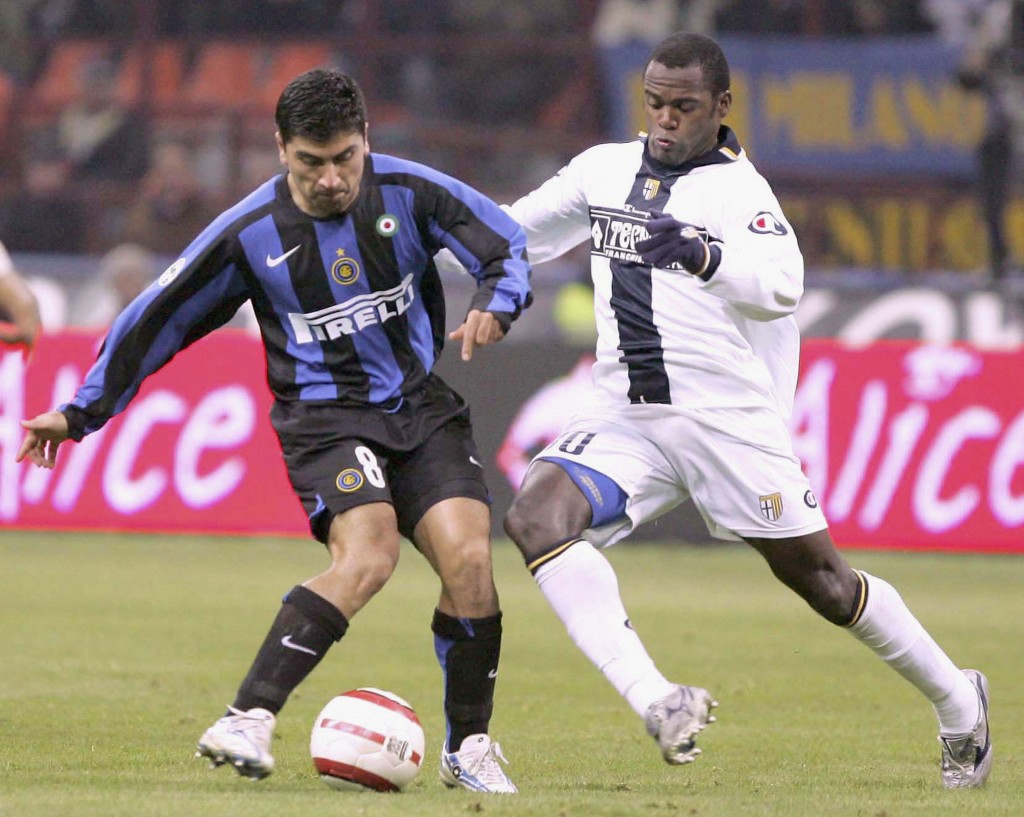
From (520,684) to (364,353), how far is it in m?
2.94

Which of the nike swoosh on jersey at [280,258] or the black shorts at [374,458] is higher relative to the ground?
the nike swoosh on jersey at [280,258]

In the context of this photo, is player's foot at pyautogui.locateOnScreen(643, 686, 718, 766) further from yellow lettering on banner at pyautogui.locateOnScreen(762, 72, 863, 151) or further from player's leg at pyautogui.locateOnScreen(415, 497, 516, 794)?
yellow lettering on banner at pyautogui.locateOnScreen(762, 72, 863, 151)

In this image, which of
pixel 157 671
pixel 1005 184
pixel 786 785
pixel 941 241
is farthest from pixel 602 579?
pixel 941 241

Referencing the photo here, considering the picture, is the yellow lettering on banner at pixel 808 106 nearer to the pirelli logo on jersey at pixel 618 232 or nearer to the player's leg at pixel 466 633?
the pirelli logo on jersey at pixel 618 232

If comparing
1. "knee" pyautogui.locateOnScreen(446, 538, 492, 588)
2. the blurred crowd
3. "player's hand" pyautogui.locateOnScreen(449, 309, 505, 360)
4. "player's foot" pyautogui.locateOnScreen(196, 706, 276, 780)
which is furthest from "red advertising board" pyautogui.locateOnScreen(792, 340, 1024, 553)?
"player's foot" pyautogui.locateOnScreen(196, 706, 276, 780)

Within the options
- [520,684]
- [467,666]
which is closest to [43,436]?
[467,666]

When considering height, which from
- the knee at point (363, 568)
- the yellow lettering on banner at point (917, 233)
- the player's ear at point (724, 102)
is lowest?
the yellow lettering on banner at point (917, 233)

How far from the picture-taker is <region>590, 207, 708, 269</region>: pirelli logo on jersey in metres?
5.87

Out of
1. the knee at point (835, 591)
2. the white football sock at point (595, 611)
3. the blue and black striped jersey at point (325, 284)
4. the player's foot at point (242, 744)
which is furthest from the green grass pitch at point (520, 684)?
the blue and black striped jersey at point (325, 284)

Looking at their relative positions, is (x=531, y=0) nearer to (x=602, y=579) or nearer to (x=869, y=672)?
(x=869, y=672)

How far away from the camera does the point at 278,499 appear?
13.2 metres

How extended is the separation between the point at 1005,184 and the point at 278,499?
25.1ft

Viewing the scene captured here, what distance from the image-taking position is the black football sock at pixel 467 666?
18.0 ft

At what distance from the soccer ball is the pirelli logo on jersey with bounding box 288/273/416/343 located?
106cm
